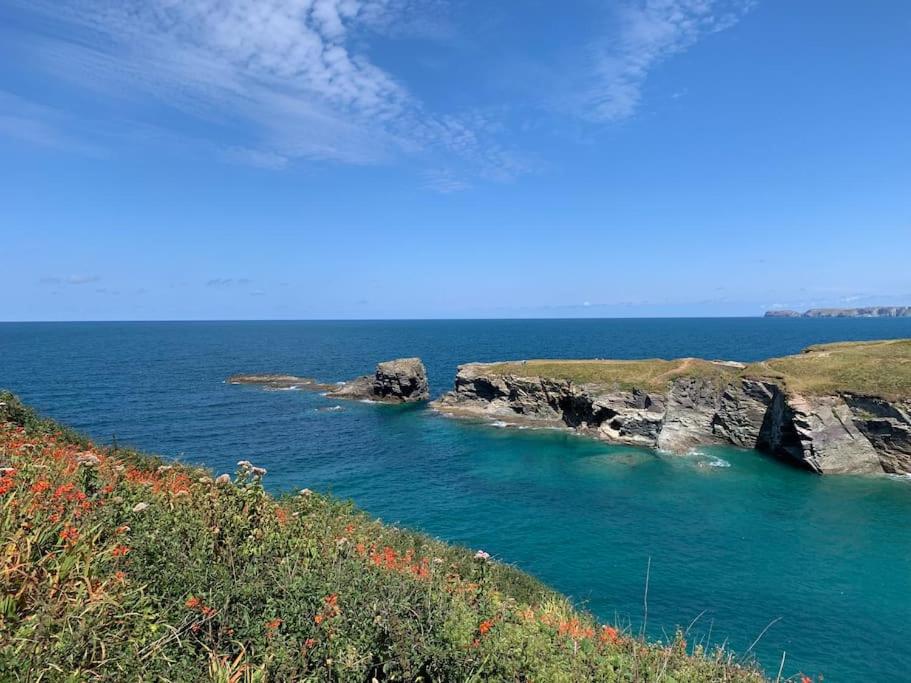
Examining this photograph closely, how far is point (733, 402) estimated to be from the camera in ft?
190

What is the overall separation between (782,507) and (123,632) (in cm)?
4573

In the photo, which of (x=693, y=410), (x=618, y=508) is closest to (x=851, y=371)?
(x=693, y=410)

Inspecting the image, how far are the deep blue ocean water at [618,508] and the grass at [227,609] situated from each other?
10006mm

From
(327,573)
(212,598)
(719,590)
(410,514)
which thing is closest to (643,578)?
(719,590)

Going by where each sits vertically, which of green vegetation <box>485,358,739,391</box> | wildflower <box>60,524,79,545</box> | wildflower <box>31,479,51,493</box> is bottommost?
green vegetation <box>485,358,739,391</box>

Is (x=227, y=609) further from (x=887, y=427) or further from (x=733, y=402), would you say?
(x=733, y=402)

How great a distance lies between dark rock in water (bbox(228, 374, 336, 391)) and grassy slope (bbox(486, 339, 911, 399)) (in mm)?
34715

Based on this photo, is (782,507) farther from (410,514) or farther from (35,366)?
(35,366)

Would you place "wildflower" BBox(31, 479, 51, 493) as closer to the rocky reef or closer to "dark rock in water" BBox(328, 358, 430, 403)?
the rocky reef

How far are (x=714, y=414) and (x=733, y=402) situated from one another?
8.00 ft

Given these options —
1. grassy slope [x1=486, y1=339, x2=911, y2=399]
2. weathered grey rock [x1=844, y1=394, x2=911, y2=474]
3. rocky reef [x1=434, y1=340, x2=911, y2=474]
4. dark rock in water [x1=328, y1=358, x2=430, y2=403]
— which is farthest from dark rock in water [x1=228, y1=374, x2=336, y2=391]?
weathered grey rock [x1=844, y1=394, x2=911, y2=474]

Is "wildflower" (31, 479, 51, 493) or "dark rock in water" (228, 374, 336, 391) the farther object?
"dark rock in water" (228, 374, 336, 391)

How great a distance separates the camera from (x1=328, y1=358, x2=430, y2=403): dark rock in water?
266 ft

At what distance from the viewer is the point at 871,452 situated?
1892 inches
